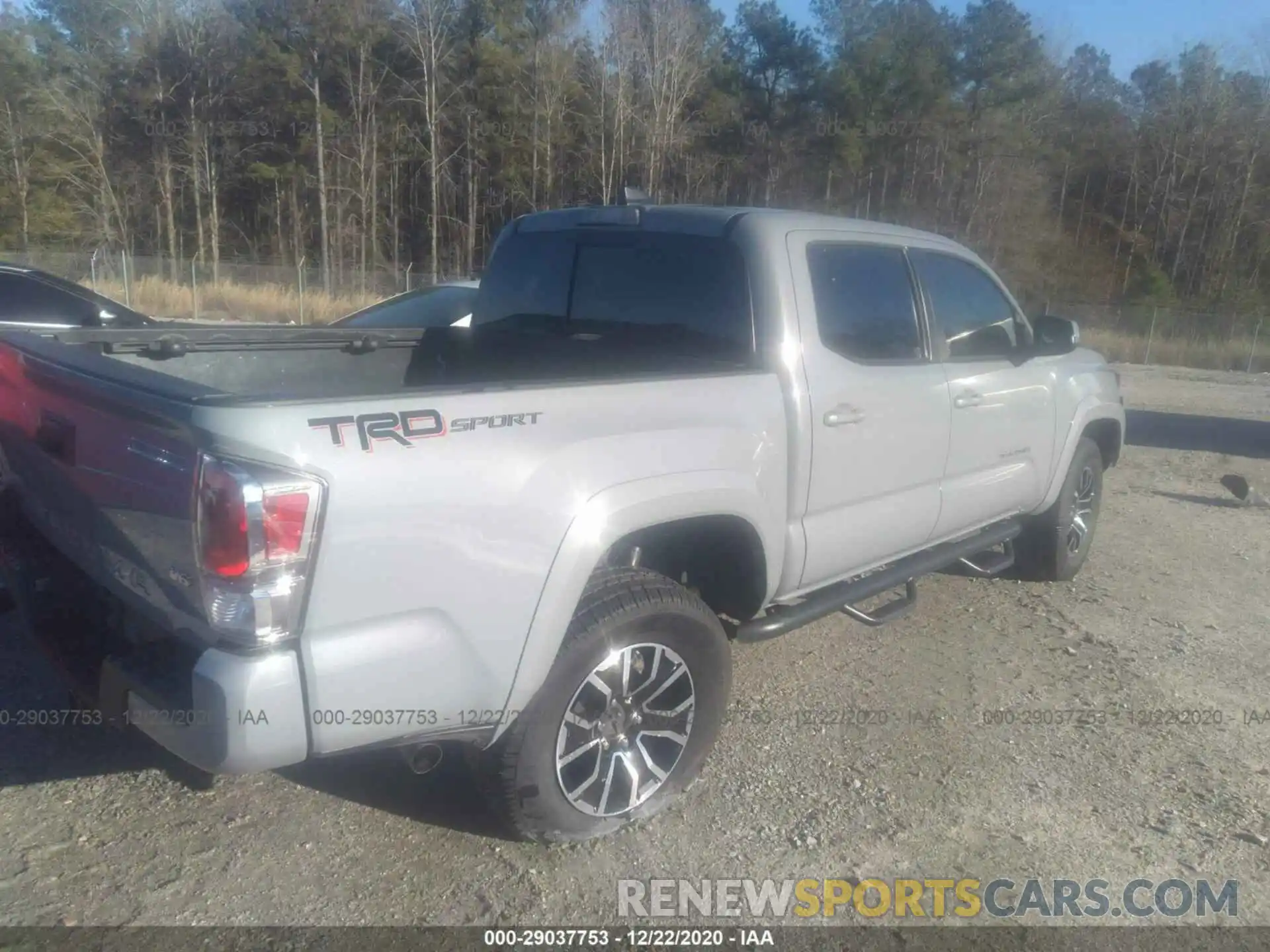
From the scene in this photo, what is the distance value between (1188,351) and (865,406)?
1142 inches

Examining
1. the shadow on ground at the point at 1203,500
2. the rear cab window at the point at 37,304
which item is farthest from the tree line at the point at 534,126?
the shadow on ground at the point at 1203,500

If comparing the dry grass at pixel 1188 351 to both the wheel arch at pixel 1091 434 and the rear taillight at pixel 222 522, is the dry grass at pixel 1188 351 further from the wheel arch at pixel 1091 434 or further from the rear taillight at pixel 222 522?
the rear taillight at pixel 222 522

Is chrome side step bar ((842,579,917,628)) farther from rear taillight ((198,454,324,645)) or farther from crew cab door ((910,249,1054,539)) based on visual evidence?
rear taillight ((198,454,324,645))

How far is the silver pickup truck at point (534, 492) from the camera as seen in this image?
2406 millimetres

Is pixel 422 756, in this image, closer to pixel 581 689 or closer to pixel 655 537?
pixel 581 689

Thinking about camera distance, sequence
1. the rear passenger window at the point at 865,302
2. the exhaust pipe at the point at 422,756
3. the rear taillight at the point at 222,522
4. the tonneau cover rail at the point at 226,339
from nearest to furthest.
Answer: the rear taillight at the point at 222,522, the exhaust pipe at the point at 422,756, the tonneau cover rail at the point at 226,339, the rear passenger window at the point at 865,302

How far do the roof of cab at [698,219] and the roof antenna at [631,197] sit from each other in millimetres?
186

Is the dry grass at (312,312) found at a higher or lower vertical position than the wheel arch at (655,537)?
lower

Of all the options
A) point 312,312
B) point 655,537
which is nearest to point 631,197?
point 655,537

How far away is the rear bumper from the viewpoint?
93.2 inches

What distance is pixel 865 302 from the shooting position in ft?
13.8

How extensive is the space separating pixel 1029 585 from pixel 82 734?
5021mm

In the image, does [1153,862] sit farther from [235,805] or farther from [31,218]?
[31,218]

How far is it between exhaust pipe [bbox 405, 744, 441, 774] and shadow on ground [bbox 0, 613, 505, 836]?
421 millimetres
